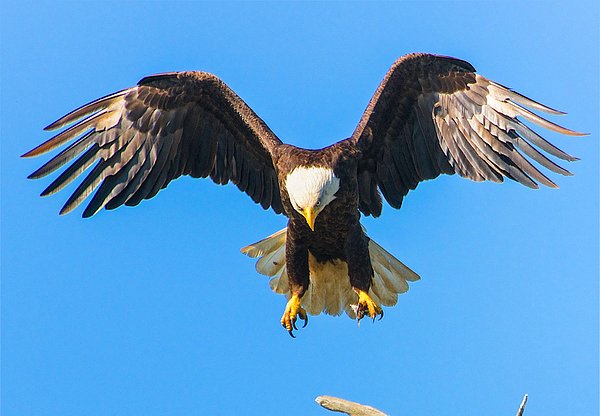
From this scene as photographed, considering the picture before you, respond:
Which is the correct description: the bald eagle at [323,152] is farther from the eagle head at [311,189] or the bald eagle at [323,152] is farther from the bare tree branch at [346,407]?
the bare tree branch at [346,407]

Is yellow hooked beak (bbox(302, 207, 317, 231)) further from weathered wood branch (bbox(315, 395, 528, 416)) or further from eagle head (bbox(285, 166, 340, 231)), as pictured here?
weathered wood branch (bbox(315, 395, 528, 416))

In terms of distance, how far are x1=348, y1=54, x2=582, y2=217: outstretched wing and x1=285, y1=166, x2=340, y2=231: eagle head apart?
1.70 feet

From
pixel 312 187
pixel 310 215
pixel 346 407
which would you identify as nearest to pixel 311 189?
pixel 312 187

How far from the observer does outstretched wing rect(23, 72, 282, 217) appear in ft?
22.8

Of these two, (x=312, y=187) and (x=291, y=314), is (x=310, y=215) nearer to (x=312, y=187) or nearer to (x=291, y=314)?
(x=312, y=187)

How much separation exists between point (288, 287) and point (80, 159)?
6.24ft

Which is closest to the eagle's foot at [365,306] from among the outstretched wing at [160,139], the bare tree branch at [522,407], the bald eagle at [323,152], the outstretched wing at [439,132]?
the bald eagle at [323,152]

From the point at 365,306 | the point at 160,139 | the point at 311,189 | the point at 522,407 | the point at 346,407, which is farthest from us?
the point at 160,139

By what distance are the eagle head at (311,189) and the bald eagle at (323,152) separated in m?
0.04

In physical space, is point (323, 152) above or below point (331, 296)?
above

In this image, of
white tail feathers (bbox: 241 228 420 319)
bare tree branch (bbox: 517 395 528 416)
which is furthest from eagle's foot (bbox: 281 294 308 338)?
bare tree branch (bbox: 517 395 528 416)

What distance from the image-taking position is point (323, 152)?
6.59 m

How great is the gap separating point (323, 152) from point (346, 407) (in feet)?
6.67

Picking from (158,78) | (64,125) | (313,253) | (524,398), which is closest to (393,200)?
(313,253)
